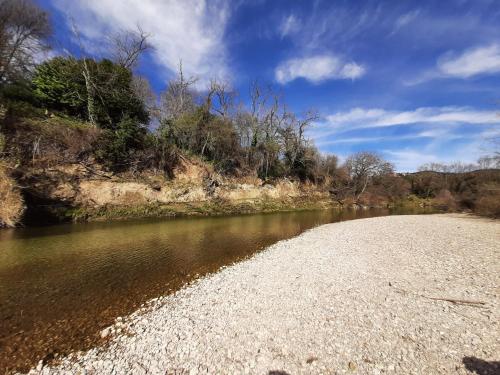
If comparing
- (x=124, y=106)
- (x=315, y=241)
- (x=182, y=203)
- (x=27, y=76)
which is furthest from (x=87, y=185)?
(x=315, y=241)

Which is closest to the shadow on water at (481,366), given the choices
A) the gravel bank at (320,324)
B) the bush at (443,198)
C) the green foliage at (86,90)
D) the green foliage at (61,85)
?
the gravel bank at (320,324)

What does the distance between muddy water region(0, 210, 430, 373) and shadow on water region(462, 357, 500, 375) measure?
6903mm

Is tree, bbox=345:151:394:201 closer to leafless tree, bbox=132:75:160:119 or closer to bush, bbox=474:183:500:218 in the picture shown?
bush, bbox=474:183:500:218

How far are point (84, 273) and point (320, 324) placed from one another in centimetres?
844

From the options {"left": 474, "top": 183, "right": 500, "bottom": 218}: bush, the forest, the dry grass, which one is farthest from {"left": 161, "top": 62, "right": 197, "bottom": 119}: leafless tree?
{"left": 474, "top": 183, "right": 500, "bottom": 218}: bush

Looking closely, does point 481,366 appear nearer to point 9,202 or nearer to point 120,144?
point 9,202

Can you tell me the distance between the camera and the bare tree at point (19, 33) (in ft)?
61.9

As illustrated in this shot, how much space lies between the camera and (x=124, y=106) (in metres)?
24.0

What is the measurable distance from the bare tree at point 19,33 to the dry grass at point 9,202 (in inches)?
500

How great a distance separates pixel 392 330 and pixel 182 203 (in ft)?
73.1

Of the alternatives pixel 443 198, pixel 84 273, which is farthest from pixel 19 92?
pixel 443 198

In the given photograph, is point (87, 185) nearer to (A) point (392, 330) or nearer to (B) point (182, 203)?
(B) point (182, 203)

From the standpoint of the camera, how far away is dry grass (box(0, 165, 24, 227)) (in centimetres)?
1328

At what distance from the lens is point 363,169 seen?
Result: 161ft
